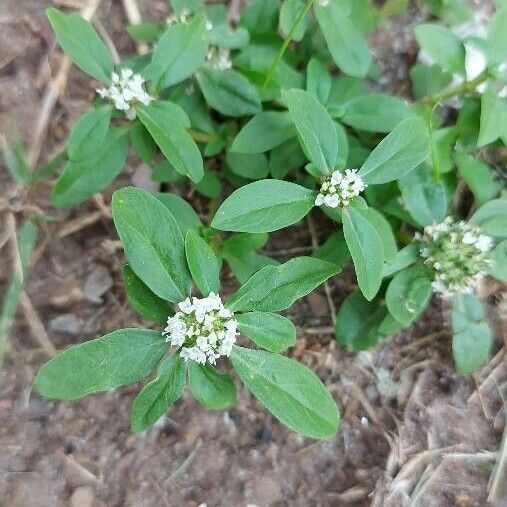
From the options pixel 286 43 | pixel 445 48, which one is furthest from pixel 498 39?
pixel 286 43

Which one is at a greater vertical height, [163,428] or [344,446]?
[163,428]

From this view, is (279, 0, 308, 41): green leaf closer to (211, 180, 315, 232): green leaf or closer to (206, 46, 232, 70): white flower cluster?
(206, 46, 232, 70): white flower cluster

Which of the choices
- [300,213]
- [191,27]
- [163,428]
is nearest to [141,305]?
[300,213]

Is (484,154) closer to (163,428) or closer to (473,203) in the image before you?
(473,203)

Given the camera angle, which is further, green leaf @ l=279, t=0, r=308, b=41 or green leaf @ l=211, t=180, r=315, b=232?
green leaf @ l=279, t=0, r=308, b=41

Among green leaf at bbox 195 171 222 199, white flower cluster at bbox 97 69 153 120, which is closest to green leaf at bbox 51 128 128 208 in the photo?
white flower cluster at bbox 97 69 153 120
